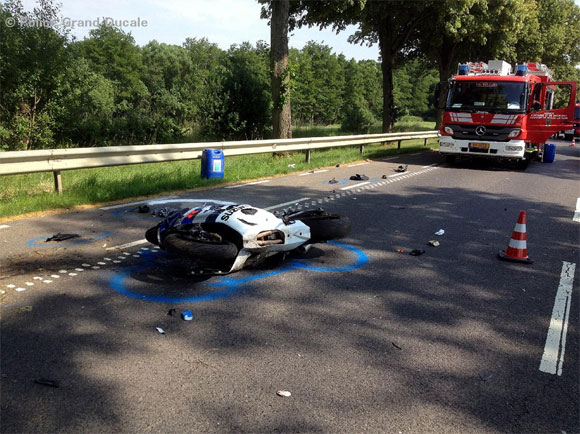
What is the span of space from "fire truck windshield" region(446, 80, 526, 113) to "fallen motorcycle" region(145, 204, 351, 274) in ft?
39.3

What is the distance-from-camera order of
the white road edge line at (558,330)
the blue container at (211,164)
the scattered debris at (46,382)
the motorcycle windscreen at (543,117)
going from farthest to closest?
the motorcycle windscreen at (543,117)
the blue container at (211,164)
the white road edge line at (558,330)
the scattered debris at (46,382)

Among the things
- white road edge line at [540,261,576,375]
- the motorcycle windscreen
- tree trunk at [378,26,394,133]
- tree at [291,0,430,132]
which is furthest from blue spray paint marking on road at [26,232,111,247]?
tree trunk at [378,26,394,133]

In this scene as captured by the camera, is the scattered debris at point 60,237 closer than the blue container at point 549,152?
Yes

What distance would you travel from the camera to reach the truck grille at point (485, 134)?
47.6 feet

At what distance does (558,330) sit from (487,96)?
12790 millimetres

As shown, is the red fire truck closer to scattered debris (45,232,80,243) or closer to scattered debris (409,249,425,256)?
scattered debris (409,249,425,256)

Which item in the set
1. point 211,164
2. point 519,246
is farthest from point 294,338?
point 211,164

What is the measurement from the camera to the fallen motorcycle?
4.17m

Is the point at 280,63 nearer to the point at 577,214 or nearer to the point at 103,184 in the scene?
the point at 103,184

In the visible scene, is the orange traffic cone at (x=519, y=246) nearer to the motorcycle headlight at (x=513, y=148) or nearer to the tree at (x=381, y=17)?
the motorcycle headlight at (x=513, y=148)

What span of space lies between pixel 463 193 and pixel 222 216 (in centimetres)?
727

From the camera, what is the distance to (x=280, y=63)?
16.3m

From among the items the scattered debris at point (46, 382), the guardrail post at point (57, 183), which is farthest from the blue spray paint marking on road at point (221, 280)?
the guardrail post at point (57, 183)

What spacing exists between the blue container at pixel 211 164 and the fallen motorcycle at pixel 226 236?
20.1 ft
